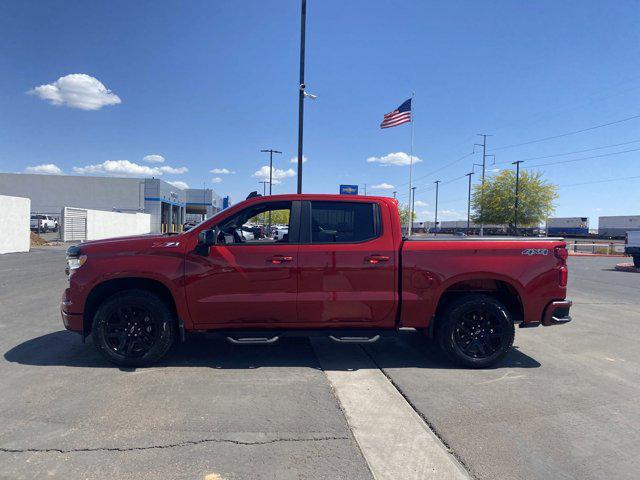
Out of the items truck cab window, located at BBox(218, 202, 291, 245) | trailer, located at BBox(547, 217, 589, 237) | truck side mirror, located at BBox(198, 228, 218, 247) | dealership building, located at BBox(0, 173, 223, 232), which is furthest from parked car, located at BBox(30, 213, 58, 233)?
trailer, located at BBox(547, 217, 589, 237)

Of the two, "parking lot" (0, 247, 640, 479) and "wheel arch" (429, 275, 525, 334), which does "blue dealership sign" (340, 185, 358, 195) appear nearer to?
"parking lot" (0, 247, 640, 479)

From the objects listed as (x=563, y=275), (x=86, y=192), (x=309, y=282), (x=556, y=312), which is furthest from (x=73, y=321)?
(x=86, y=192)

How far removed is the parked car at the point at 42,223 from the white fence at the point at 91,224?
8.39 meters

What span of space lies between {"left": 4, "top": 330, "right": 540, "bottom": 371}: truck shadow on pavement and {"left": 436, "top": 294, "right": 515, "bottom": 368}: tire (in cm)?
25

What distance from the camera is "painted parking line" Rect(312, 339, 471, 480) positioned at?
3.02 metres

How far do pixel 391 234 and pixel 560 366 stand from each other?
105 inches

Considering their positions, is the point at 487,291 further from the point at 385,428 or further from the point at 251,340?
the point at 251,340

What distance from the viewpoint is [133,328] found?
487 centimetres

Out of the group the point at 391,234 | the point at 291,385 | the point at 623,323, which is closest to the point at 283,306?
the point at 291,385

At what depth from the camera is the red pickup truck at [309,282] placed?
15.8 feet

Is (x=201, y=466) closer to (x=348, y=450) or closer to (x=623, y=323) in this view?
(x=348, y=450)

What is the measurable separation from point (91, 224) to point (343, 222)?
105 ft

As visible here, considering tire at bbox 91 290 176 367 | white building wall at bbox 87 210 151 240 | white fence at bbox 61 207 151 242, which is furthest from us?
white building wall at bbox 87 210 151 240

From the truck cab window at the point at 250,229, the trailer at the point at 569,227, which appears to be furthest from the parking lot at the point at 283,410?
the trailer at the point at 569,227
